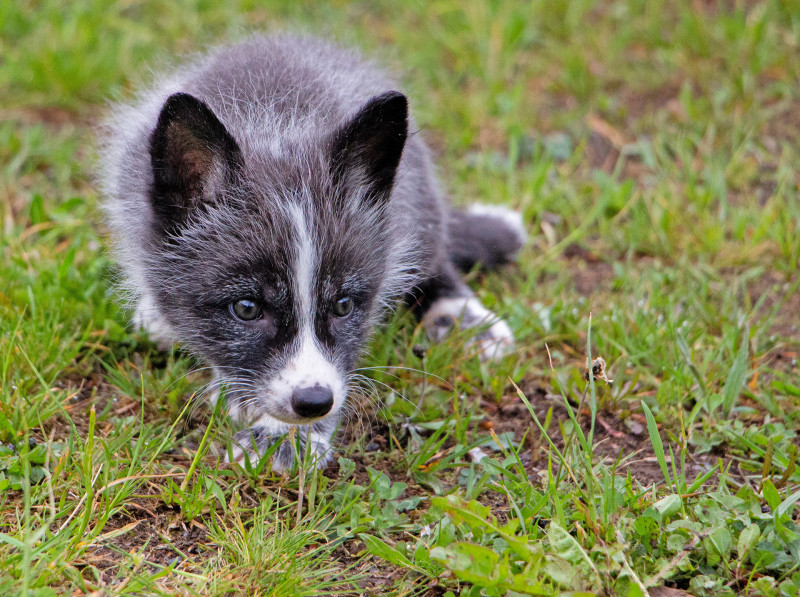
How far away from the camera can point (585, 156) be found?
19.3 feet

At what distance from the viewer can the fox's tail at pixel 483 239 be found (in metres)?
4.79

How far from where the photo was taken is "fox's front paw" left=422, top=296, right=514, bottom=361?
4160 mm

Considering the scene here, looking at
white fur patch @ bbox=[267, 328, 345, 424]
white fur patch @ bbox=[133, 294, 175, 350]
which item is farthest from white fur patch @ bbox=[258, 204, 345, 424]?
white fur patch @ bbox=[133, 294, 175, 350]

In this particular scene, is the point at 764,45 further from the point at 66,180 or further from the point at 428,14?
the point at 66,180

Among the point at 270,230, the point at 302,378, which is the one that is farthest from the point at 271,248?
the point at 302,378

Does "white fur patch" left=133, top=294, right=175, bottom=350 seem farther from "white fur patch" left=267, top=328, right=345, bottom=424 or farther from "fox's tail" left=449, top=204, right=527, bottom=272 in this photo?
"fox's tail" left=449, top=204, right=527, bottom=272

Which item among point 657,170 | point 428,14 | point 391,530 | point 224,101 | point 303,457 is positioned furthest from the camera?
point 428,14

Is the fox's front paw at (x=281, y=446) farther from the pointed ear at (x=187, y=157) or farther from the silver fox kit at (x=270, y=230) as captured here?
the pointed ear at (x=187, y=157)

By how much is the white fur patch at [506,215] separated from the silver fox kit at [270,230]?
1024 millimetres

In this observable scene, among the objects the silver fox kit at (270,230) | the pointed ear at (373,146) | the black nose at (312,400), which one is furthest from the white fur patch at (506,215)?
the black nose at (312,400)

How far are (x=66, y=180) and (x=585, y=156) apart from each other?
3445mm

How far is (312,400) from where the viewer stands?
121 inches

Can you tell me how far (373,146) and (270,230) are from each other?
0.58 m

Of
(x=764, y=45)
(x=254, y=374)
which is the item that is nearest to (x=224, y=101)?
(x=254, y=374)
